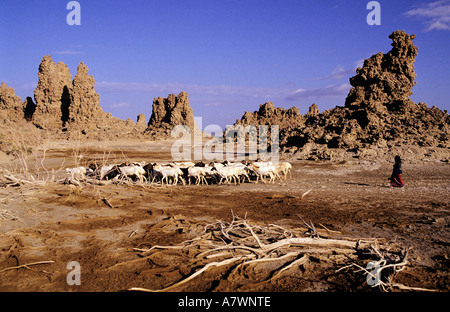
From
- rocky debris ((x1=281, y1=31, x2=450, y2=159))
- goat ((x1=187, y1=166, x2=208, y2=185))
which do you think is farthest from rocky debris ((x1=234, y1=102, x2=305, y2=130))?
goat ((x1=187, y1=166, x2=208, y2=185))

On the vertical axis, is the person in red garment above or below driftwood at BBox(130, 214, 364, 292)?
above

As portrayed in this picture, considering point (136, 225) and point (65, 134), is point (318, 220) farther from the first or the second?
point (65, 134)

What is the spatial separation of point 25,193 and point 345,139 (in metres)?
20.9

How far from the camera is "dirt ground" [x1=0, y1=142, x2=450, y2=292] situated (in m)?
4.28

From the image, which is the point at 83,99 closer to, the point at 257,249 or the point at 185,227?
the point at 185,227

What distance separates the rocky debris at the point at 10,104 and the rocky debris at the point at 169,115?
716 inches

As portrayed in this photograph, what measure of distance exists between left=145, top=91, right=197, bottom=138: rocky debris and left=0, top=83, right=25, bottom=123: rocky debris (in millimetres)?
18197

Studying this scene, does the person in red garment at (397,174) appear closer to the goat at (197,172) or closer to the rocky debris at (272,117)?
the goat at (197,172)

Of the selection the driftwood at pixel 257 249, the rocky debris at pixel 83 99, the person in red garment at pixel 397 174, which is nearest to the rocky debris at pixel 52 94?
the rocky debris at pixel 83 99

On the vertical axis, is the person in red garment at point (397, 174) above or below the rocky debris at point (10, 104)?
below

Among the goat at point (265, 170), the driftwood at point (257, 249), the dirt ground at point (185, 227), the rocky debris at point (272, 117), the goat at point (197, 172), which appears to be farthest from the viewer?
the rocky debris at point (272, 117)

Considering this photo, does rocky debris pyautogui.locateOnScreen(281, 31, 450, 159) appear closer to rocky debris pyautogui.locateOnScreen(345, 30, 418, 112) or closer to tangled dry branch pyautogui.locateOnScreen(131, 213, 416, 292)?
rocky debris pyautogui.locateOnScreen(345, 30, 418, 112)

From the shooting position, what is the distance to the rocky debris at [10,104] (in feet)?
131
